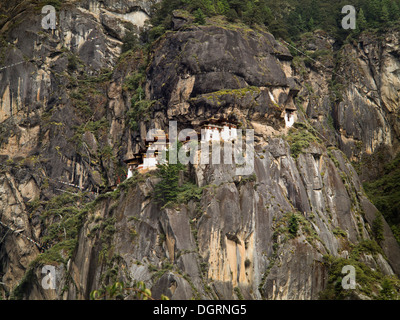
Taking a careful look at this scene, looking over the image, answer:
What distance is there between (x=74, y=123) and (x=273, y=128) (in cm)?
2599

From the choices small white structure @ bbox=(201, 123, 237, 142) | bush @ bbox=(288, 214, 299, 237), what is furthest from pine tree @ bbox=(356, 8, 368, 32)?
bush @ bbox=(288, 214, 299, 237)

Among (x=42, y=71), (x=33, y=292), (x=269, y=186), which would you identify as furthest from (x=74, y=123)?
(x=269, y=186)

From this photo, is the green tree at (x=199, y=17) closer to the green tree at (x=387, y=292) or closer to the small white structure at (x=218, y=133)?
the small white structure at (x=218, y=133)

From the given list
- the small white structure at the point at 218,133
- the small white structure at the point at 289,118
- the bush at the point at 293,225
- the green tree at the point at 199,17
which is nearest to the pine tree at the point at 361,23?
the small white structure at the point at 289,118

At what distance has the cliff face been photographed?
2013 inches

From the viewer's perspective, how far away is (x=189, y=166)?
5694 cm

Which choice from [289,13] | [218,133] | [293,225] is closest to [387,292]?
[293,225]

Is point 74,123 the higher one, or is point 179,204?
point 74,123

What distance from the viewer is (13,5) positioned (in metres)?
86.5

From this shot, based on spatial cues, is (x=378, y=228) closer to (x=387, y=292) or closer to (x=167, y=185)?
(x=387, y=292)

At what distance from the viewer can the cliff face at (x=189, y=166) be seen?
168ft

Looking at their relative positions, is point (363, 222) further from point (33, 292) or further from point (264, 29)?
point (33, 292)

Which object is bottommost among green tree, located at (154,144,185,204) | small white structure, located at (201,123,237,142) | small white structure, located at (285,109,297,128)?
green tree, located at (154,144,185,204)

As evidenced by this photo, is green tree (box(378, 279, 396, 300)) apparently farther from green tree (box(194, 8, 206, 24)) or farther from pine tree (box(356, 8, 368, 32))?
pine tree (box(356, 8, 368, 32))
